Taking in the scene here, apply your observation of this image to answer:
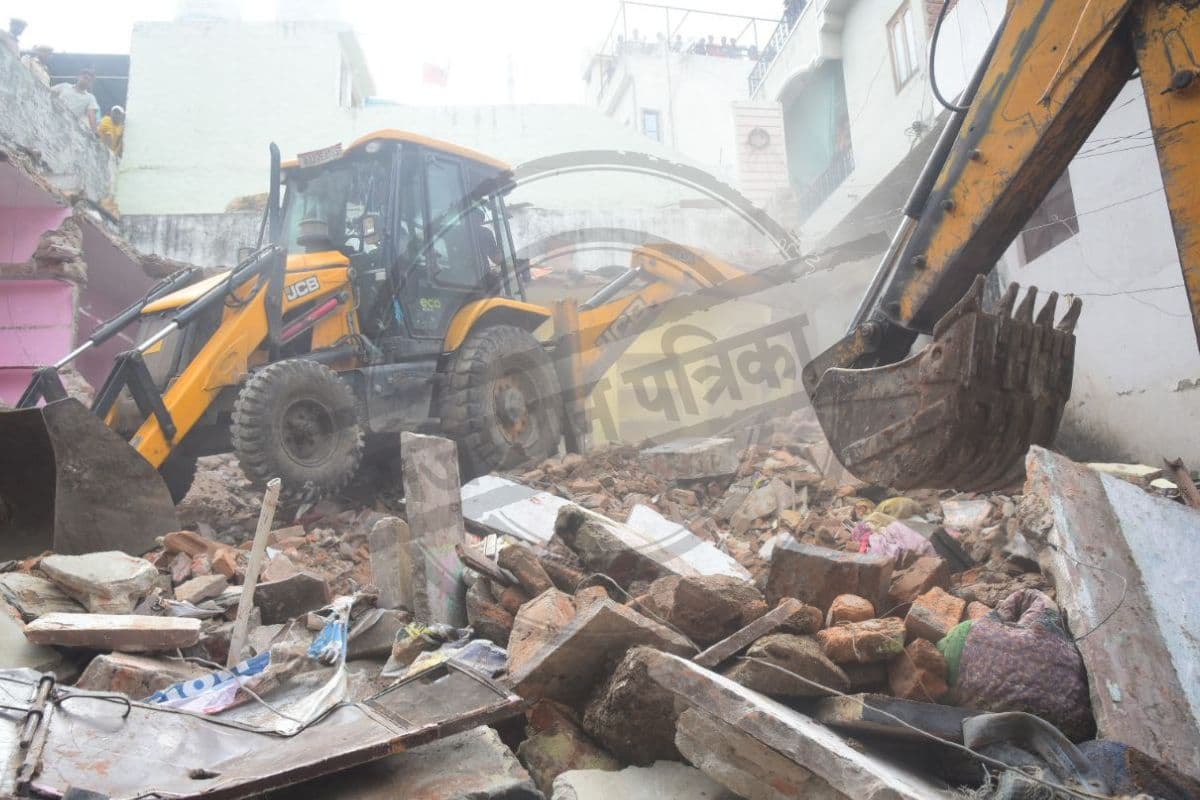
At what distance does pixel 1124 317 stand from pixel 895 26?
6.16 metres

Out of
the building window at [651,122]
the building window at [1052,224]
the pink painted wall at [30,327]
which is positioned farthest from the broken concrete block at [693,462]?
the building window at [651,122]

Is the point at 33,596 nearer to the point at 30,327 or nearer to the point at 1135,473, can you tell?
the point at 1135,473

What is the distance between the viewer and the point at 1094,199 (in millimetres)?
5281

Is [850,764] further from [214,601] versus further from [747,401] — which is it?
[747,401]

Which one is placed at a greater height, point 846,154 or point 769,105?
point 769,105

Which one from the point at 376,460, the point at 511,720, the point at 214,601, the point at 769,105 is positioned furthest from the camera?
the point at 769,105

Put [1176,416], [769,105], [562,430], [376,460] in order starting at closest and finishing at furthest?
[1176,416]
[376,460]
[562,430]
[769,105]

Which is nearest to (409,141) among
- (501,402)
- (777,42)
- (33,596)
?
(501,402)

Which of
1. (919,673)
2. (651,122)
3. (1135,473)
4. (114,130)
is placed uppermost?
(651,122)

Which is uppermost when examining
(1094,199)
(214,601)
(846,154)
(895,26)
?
(895,26)

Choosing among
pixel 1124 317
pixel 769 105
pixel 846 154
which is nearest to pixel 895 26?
pixel 846 154

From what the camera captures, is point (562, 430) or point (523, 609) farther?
point (562, 430)

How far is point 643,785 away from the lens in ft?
6.91

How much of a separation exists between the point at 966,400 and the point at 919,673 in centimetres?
81
